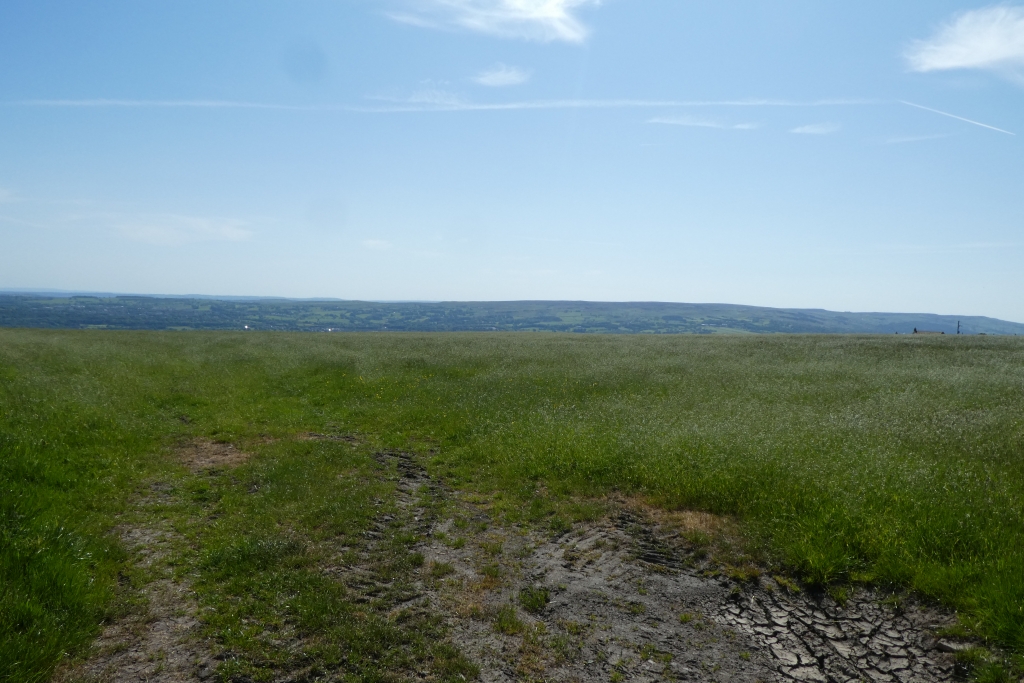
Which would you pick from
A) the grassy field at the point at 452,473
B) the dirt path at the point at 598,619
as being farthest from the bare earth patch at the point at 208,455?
the dirt path at the point at 598,619

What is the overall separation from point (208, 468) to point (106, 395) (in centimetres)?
933

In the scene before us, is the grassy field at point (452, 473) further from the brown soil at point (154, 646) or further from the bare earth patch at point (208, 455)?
the bare earth patch at point (208, 455)

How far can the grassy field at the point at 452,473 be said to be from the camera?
8.45m

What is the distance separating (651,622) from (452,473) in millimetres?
8775

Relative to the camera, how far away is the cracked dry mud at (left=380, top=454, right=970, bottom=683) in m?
7.63

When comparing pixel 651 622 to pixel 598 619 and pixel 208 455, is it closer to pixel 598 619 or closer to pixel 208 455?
pixel 598 619

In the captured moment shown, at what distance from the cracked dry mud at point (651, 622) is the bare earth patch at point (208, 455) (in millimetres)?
8608

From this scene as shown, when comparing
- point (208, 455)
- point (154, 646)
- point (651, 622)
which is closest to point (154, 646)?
point (154, 646)

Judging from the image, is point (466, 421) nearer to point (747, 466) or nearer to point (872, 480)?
point (747, 466)

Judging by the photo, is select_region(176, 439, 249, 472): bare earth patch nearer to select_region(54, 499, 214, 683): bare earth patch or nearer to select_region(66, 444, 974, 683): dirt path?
select_region(66, 444, 974, 683): dirt path

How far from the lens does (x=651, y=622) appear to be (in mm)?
8836

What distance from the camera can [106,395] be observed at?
21688 millimetres

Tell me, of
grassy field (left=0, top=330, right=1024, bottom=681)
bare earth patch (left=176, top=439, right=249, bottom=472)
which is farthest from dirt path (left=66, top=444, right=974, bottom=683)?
bare earth patch (left=176, top=439, right=249, bottom=472)

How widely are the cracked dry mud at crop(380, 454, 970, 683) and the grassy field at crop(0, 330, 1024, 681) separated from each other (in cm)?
69
